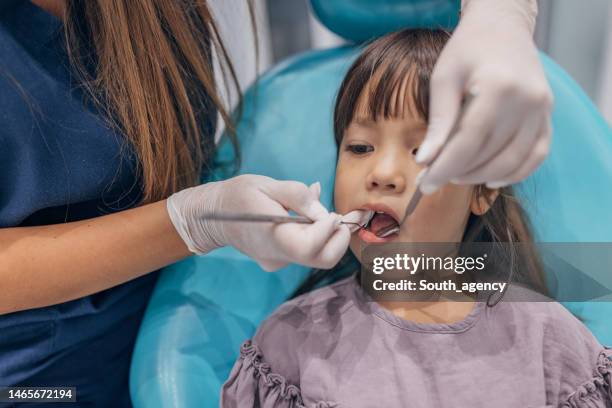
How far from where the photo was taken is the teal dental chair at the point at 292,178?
0.89m

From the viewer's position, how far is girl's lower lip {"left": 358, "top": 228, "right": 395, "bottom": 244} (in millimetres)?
734

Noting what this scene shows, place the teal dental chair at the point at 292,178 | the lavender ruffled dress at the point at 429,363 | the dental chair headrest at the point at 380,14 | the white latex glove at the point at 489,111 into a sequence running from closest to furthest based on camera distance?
1. the white latex glove at the point at 489,111
2. the lavender ruffled dress at the point at 429,363
3. the teal dental chair at the point at 292,178
4. the dental chair headrest at the point at 380,14

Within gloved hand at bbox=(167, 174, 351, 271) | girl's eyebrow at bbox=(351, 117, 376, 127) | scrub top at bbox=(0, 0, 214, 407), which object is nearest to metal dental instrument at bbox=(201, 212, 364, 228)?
gloved hand at bbox=(167, 174, 351, 271)

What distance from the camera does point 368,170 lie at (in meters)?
0.74

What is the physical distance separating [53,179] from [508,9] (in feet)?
1.88

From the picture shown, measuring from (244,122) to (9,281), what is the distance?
47cm

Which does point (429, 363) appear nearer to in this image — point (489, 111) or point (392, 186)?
point (392, 186)

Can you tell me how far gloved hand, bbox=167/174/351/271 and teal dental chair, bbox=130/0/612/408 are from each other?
0.50 ft

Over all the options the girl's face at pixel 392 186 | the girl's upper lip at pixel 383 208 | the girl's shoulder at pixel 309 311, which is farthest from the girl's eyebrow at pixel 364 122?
the girl's shoulder at pixel 309 311

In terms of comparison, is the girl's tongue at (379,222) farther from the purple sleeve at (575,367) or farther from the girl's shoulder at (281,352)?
the purple sleeve at (575,367)

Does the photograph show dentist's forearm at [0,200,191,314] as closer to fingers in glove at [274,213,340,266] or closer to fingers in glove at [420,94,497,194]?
fingers in glove at [274,213,340,266]

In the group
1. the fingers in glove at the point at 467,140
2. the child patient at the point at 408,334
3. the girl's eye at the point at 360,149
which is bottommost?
the child patient at the point at 408,334

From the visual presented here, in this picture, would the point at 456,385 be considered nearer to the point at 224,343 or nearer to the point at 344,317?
the point at 344,317

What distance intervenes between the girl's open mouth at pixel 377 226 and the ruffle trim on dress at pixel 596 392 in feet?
1.00
